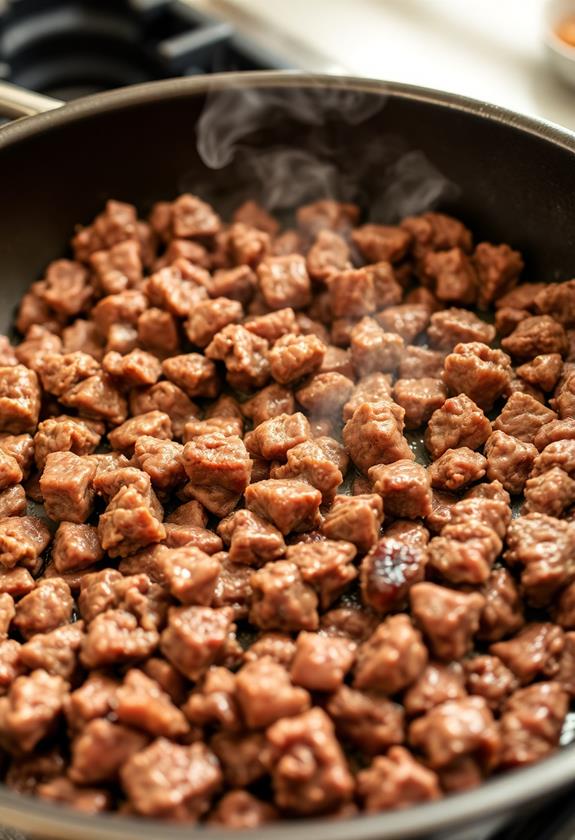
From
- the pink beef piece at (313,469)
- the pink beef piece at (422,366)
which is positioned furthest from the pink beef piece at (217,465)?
the pink beef piece at (422,366)

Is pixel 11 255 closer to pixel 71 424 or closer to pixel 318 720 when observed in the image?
pixel 71 424

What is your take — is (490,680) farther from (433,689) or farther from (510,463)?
(510,463)

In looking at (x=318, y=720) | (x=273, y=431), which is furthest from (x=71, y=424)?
(x=318, y=720)

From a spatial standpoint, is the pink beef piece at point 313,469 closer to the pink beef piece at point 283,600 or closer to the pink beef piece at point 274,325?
the pink beef piece at point 283,600

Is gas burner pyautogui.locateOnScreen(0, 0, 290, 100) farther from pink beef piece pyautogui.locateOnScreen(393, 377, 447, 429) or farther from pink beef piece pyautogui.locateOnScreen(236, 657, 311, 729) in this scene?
pink beef piece pyautogui.locateOnScreen(236, 657, 311, 729)

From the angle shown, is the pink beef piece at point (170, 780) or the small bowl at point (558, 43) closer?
the pink beef piece at point (170, 780)

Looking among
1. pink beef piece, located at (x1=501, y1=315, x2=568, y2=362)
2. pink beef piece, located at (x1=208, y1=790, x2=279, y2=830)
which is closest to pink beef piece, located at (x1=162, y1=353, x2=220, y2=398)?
pink beef piece, located at (x1=501, y1=315, x2=568, y2=362)
